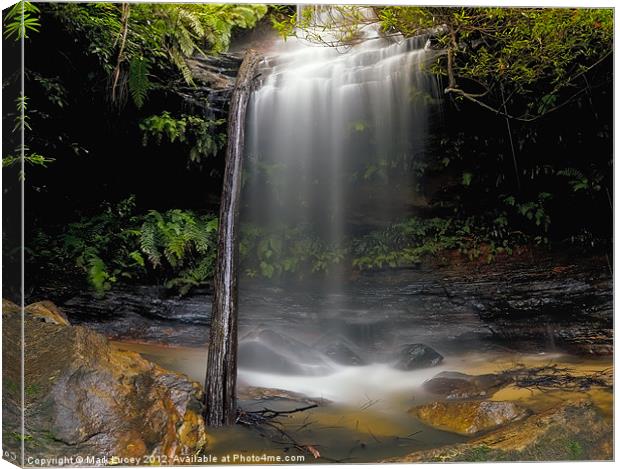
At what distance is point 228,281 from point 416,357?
4.60ft

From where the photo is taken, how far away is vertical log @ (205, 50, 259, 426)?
11.4 ft

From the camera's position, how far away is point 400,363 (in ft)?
11.8

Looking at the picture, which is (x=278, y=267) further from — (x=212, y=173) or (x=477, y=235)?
(x=477, y=235)

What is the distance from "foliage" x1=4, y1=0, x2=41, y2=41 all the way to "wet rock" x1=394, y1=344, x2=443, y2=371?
3216 millimetres

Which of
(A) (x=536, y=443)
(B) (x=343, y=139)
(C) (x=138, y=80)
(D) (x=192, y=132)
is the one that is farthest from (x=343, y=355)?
(C) (x=138, y=80)

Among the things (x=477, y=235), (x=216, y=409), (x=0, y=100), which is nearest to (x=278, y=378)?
(x=216, y=409)

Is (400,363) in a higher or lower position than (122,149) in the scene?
lower

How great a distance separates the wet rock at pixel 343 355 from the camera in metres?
3.61

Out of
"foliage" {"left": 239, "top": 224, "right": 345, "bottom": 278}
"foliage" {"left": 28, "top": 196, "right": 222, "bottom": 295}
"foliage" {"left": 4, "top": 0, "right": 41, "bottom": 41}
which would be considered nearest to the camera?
"foliage" {"left": 4, "top": 0, "right": 41, "bottom": 41}

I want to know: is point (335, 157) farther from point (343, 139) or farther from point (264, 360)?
point (264, 360)

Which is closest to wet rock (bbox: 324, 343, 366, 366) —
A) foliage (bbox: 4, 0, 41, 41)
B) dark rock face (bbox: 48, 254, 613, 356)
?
dark rock face (bbox: 48, 254, 613, 356)

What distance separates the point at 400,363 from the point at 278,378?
2.77 feet

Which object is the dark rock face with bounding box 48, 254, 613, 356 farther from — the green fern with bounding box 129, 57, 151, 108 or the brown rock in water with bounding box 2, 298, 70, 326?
the green fern with bounding box 129, 57, 151, 108

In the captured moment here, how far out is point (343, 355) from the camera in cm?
361
